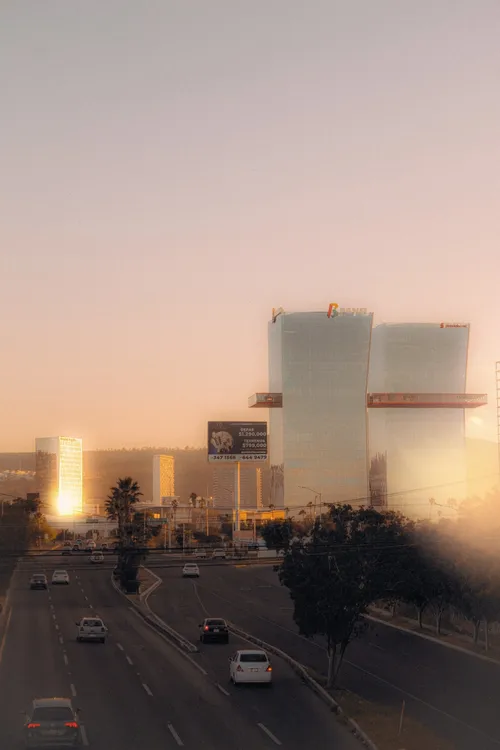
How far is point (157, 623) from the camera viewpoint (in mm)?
69188

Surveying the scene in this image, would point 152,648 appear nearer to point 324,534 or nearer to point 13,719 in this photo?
point 324,534

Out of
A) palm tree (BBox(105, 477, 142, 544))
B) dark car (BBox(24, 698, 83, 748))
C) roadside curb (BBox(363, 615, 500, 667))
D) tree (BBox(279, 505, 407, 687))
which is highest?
palm tree (BBox(105, 477, 142, 544))

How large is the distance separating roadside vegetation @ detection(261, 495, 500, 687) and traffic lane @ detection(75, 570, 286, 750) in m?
6.43

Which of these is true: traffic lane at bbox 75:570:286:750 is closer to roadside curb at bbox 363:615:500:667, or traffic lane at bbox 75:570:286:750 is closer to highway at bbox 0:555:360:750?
highway at bbox 0:555:360:750

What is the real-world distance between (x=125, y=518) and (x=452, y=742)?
86.2 meters

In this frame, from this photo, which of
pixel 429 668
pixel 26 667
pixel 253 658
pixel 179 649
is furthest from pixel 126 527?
pixel 253 658

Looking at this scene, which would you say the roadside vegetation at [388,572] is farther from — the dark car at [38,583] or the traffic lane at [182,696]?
the dark car at [38,583]

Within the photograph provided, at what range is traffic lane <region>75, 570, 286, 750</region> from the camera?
109ft

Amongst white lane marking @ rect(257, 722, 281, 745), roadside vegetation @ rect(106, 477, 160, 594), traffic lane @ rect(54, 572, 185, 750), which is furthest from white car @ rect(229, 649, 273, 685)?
roadside vegetation @ rect(106, 477, 160, 594)

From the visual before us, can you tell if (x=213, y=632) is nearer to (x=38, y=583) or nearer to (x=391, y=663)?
(x=391, y=663)

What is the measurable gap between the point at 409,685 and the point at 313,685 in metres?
5.51

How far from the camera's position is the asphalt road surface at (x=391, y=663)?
38.2 metres

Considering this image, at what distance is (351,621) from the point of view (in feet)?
151

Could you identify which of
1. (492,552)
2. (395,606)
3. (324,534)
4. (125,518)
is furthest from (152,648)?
(125,518)
